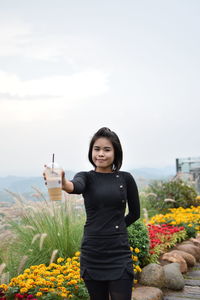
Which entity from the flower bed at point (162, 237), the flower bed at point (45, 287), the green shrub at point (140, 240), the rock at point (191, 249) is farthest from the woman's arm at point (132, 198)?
the rock at point (191, 249)

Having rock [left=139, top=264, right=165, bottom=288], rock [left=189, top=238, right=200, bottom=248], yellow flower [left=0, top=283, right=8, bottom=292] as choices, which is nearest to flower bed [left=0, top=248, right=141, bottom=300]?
yellow flower [left=0, top=283, right=8, bottom=292]

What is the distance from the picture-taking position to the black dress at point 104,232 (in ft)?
9.43

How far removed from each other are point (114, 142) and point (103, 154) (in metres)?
0.13

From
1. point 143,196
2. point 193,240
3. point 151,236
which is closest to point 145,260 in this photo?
point 151,236

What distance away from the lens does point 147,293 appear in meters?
4.79

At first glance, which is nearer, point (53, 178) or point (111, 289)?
point (53, 178)

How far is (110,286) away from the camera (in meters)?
2.87

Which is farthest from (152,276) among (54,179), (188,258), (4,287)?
(54,179)

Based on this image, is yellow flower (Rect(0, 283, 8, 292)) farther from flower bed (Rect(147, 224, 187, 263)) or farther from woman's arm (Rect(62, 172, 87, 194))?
flower bed (Rect(147, 224, 187, 263))

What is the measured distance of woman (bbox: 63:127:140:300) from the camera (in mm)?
2855

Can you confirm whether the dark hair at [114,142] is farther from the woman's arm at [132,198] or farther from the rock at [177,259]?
the rock at [177,259]

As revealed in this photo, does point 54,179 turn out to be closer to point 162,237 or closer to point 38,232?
point 38,232

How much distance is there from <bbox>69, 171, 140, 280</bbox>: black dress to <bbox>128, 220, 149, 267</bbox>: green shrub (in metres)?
2.67

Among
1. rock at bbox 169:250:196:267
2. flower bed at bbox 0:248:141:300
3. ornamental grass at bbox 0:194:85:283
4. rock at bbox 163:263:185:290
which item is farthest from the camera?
rock at bbox 169:250:196:267
